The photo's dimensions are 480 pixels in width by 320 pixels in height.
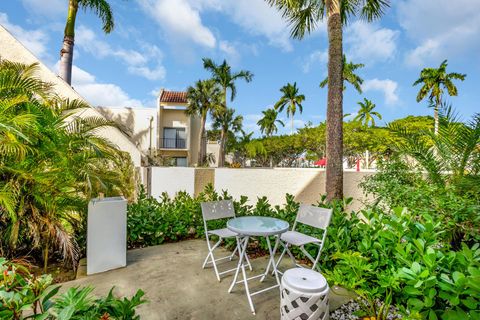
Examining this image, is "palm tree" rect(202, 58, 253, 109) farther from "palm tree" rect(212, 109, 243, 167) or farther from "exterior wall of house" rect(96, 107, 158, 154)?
"exterior wall of house" rect(96, 107, 158, 154)

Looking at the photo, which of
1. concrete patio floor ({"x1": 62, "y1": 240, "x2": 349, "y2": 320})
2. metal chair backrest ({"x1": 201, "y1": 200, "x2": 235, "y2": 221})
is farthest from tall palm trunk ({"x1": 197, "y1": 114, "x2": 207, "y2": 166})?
metal chair backrest ({"x1": 201, "y1": 200, "x2": 235, "y2": 221})

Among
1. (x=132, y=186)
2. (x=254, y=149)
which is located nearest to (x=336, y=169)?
(x=132, y=186)

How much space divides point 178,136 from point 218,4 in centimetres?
Result: 1639

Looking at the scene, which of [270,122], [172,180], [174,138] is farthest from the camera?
[270,122]

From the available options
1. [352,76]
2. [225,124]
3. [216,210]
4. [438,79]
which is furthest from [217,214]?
[438,79]

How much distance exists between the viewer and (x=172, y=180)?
397 inches

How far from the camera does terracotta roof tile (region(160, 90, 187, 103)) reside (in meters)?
22.5

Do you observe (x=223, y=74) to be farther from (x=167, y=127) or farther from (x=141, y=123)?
(x=141, y=123)

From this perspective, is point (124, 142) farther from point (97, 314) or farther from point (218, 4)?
point (97, 314)

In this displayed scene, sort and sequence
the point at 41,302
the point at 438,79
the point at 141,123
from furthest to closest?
the point at 438,79
the point at 141,123
the point at 41,302

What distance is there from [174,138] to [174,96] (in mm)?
4075

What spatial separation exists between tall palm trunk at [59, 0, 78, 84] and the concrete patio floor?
10.7m

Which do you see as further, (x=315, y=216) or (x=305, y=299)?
(x=315, y=216)

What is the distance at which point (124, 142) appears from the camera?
11.3 meters
